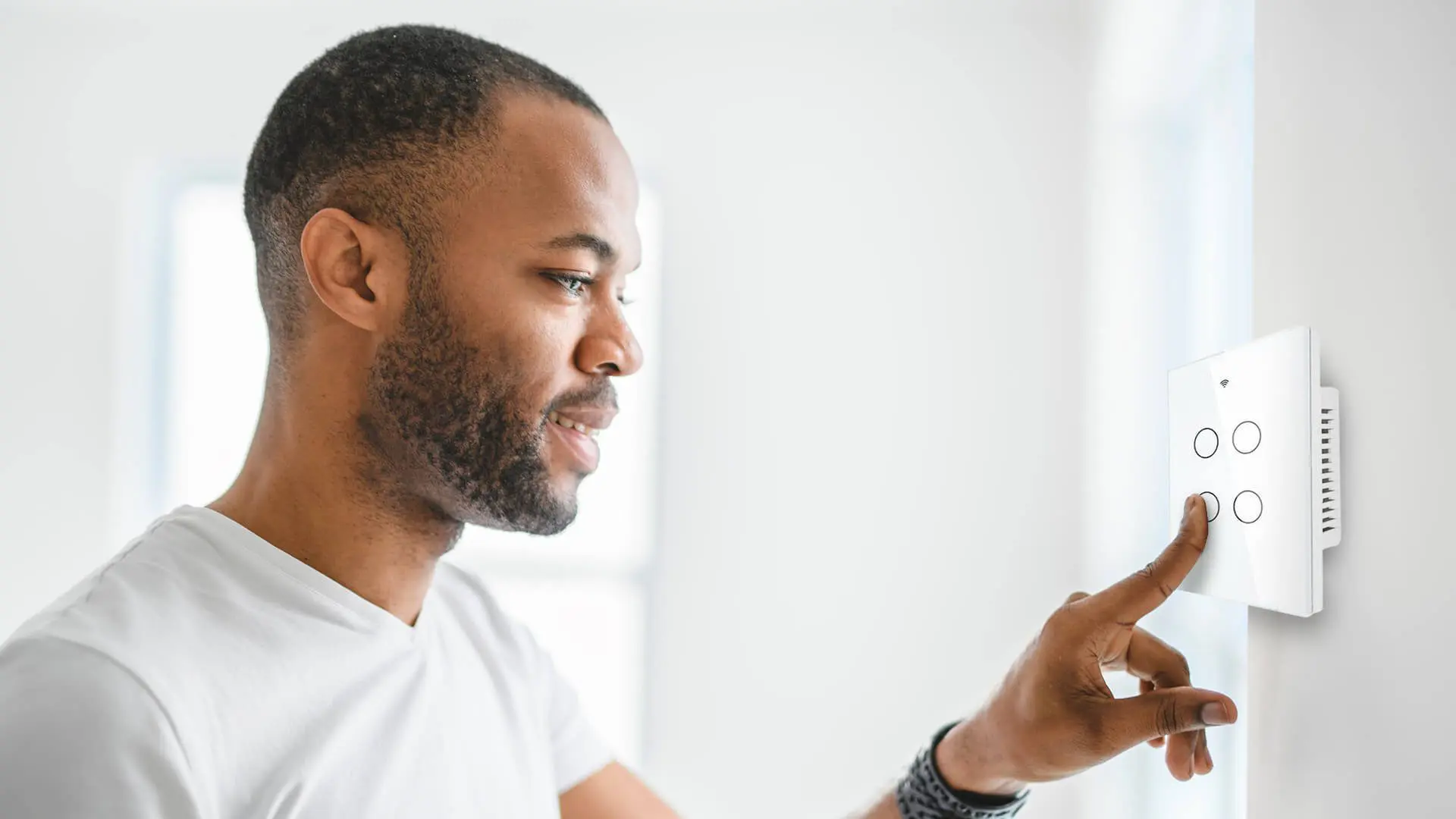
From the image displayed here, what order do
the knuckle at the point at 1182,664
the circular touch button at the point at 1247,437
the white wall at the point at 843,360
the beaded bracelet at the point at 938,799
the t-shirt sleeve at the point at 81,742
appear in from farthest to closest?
the white wall at the point at 843,360 → the beaded bracelet at the point at 938,799 → the knuckle at the point at 1182,664 → the circular touch button at the point at 1247,437 → the t-shirt sleeve at the point at 81,742

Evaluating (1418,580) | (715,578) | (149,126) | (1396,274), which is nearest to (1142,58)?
(1396,274)

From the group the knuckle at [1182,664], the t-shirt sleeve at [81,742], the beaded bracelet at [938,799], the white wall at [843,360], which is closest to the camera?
the t-shirt sleeve at [81,742]

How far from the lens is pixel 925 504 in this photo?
1989mm

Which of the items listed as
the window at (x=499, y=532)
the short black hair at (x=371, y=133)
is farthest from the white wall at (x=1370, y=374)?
the window at (x=499, y=532)

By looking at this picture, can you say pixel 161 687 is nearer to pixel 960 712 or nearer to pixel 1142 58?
pixel 1142 58

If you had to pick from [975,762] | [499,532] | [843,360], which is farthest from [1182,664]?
[499,532]

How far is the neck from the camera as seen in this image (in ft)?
2.57

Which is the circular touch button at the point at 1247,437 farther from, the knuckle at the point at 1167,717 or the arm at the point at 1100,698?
the knuckle at the point at 1167,717

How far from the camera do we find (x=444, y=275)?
0.79 m

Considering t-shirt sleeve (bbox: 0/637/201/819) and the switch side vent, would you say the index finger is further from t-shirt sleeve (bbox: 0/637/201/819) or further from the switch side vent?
t-shirt sleeve (bbox: 0/637/201/819)

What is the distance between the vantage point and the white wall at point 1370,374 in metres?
0.67

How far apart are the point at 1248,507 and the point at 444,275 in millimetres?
658

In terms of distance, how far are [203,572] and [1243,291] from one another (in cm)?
90

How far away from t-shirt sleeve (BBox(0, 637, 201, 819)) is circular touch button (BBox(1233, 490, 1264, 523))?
0.75 metres
